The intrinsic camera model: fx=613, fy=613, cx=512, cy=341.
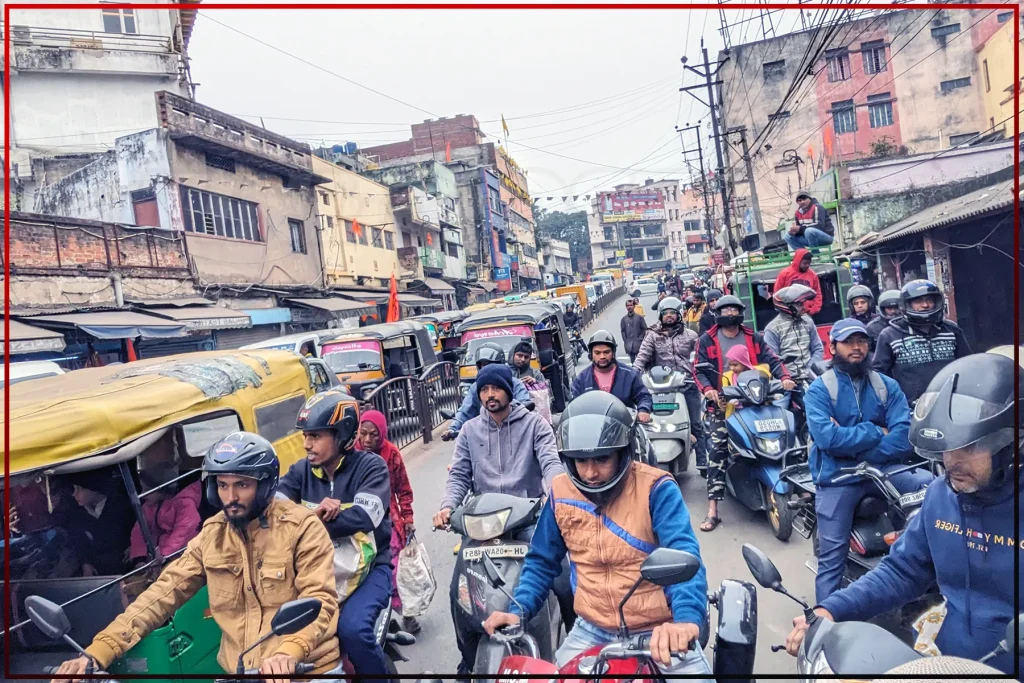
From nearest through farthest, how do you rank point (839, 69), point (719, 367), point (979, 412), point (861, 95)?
point (979, 412)
point (719, 367)
point (839, 69)
point (861, 95)

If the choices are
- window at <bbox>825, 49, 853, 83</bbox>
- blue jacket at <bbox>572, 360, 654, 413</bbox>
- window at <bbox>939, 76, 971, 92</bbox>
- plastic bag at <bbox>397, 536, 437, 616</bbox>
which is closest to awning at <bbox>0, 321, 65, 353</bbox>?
plastic bag at <bbox>397, 536, 437, 616</bbox>

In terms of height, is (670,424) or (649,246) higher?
(649,246)

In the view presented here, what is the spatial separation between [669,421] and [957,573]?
14.3 feet

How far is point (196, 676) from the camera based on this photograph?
288 cm

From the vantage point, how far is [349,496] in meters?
3.10

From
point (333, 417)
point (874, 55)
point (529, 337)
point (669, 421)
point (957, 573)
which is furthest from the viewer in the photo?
point (874, 55)

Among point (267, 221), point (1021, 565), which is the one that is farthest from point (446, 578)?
point (267, 221)

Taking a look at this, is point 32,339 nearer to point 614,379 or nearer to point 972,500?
point 614,379

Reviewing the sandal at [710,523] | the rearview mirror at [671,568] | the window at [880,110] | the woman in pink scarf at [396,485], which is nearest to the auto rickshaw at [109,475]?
the woman in pink scarf at [396,485]

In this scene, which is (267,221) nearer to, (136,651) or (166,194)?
(166,194)

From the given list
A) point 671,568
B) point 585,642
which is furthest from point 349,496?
point 671,568

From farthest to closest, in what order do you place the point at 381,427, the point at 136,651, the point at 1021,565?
the point at 381,427, the point at 136,651, the point at 1021,565

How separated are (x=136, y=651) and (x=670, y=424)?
4803mm

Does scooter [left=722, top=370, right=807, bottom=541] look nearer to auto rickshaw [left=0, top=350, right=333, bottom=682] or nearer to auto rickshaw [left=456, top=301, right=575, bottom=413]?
auto rickshaw [left=0, top=350, right=333, bottom=682]
